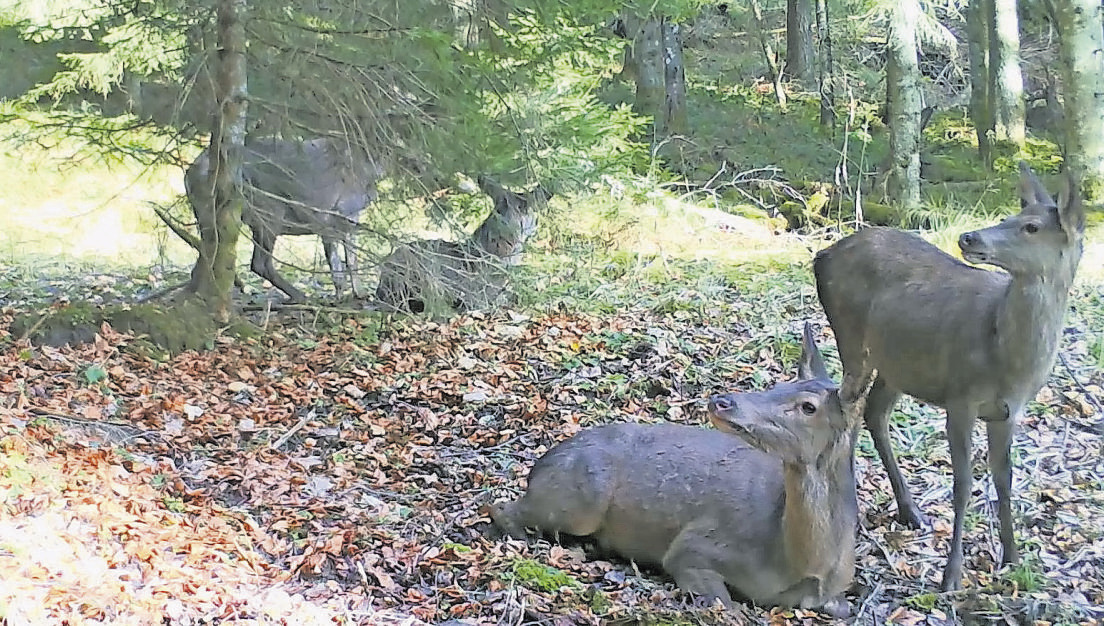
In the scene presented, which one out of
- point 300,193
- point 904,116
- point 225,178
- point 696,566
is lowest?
point 696,566

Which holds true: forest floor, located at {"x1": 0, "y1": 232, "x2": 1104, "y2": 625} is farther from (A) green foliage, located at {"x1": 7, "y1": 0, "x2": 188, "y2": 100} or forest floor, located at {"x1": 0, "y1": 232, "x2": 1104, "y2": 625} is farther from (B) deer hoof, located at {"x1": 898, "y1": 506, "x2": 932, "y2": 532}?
(A) green foliage, located at {"x1": 7, "y1": 0, "x2": 188, "y2": 100}

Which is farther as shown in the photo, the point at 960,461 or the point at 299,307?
the point at 299,307

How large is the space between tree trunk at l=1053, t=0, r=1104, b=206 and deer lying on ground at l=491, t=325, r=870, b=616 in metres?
5.94

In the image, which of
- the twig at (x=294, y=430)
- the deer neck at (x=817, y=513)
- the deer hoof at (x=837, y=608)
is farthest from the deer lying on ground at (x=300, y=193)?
the deer hoof at (x=837, y=608)

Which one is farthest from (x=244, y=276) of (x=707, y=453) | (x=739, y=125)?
(x=739, y=125)

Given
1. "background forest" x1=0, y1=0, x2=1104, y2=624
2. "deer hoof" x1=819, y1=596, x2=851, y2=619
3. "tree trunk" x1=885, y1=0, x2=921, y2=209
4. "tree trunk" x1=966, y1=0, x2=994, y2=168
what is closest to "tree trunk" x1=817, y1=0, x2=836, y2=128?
"tree trunk" x1=966, y1=0, x2=994, y2=168

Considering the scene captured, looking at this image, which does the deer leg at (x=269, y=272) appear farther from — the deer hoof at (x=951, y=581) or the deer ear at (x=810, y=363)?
the deer hoof at (x=951, y=581)

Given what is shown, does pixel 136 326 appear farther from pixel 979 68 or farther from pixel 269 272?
pixel 979 68

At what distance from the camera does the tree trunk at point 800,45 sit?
19531 mm

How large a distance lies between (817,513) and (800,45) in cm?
1651

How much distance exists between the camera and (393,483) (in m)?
5.59

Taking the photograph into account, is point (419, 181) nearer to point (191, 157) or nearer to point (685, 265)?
point (191, 157)

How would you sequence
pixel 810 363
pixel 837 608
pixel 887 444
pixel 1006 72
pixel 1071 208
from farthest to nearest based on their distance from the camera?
1. pixel 1006 72
2. pixel 887 444
3. pixel 810 363
4. pixel 837 608
5. pixel 1071 208

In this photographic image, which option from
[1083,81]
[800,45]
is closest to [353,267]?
[1083,81]
